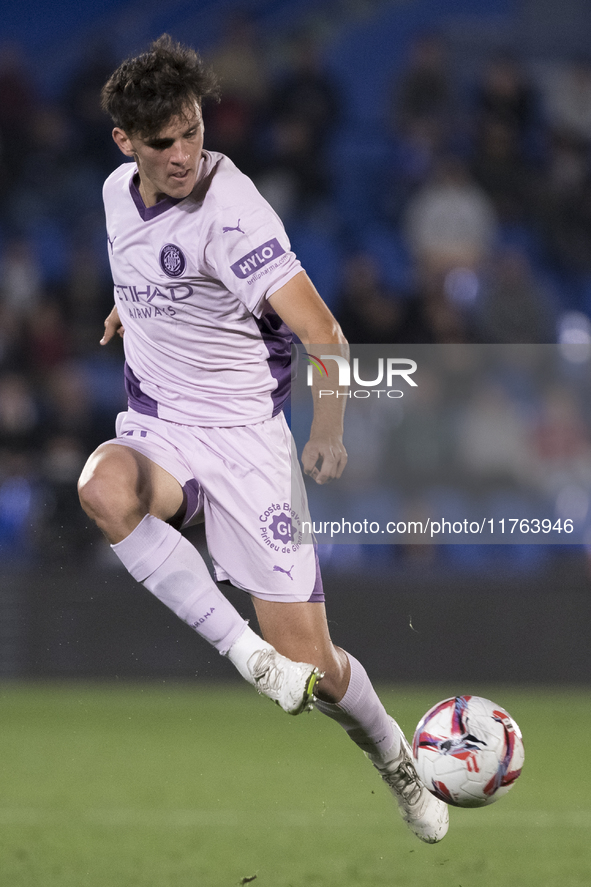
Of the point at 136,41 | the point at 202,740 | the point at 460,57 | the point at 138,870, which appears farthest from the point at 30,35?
the point at 138,870

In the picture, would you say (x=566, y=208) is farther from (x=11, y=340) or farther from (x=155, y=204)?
(x=155, y=204)

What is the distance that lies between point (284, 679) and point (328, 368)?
87 centimetres

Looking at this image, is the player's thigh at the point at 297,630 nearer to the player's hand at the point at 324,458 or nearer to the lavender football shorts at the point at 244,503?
the lavender football shorts at the point at 244,503

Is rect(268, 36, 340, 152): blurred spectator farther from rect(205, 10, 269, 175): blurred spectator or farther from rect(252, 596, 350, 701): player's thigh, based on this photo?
rect(252, 596, 350, 701): player's thigh

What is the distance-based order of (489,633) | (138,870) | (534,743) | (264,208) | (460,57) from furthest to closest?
(460,57) < (489,633) < (534,743) < (138,870) < (264,208)

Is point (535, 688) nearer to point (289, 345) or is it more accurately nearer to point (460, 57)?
point (289, 345)

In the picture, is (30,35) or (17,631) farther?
(30,35)

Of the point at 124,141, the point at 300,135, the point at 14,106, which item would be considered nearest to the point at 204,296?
the point at 124,141

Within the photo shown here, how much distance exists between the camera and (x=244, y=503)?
3.71 m

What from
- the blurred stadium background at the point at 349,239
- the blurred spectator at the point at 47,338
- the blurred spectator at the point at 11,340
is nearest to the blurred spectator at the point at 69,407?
the blurred stadium background at the point at 349,239

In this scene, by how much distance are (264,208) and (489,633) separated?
165 inches

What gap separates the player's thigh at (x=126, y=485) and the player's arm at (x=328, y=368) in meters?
0.47

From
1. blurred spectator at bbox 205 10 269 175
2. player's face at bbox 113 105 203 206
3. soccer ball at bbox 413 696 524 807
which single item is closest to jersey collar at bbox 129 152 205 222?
player's face at bbox 113 105 203 206

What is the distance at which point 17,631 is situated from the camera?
7.19 metres
